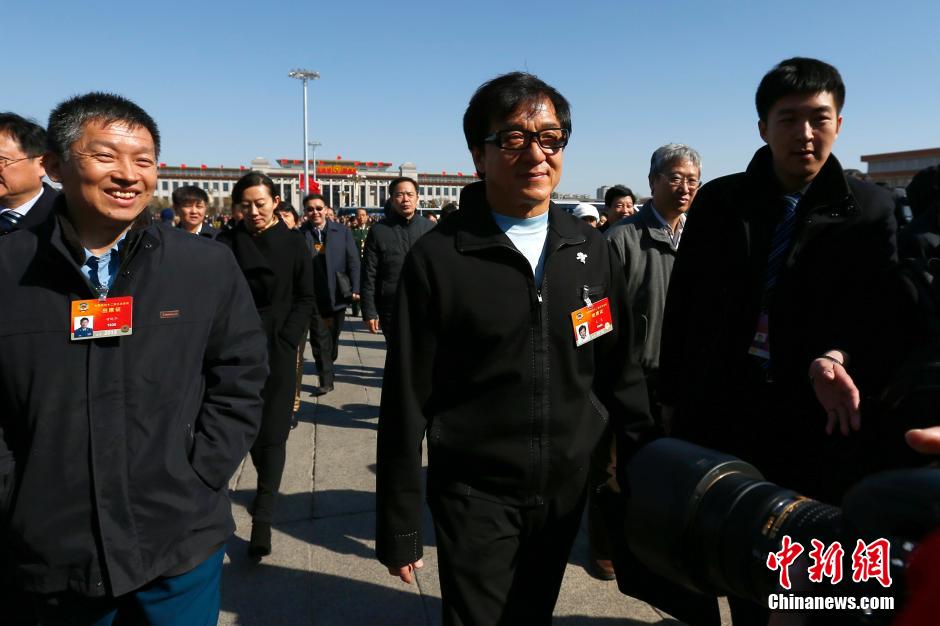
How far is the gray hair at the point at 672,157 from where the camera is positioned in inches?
130

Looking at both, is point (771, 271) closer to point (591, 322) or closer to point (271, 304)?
point (591, 322)

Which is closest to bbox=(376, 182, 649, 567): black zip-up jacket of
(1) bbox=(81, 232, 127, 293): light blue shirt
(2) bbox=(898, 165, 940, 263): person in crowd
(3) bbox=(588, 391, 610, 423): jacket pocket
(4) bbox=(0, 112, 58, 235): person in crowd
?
(3) bbox=(588, 391, 610, 423): jacket pocket

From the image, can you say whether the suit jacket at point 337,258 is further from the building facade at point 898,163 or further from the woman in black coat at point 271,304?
the building facade at point 898,163

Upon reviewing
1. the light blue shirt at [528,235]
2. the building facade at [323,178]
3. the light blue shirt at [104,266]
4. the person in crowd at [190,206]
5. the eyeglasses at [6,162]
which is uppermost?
the building facade at [323,178]

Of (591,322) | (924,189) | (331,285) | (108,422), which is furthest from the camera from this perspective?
(331,285)

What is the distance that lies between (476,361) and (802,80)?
1.40 metres

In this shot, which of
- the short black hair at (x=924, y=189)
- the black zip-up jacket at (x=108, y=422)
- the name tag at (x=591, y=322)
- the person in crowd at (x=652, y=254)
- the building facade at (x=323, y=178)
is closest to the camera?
the black zip-up jacket at (x=108, y=422)

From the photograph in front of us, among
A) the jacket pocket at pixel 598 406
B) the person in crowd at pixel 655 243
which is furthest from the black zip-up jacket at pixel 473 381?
the person in crowd at pixel 655 243

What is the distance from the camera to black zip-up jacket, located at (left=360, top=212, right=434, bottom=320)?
5.28 m

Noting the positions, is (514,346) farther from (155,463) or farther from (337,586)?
(337,586)

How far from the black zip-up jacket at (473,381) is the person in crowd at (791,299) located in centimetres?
67

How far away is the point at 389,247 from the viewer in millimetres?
5293

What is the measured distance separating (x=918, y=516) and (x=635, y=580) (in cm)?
173

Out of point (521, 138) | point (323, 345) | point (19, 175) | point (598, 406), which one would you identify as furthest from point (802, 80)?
point (323, 345)
